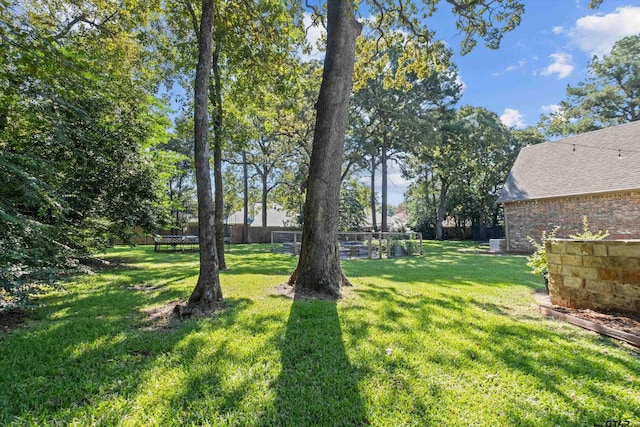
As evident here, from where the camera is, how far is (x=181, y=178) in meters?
30.1

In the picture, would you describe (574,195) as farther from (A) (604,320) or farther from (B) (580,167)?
(A) (604,320)

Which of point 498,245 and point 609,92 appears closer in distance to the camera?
point 498,245

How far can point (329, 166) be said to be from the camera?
5570mm

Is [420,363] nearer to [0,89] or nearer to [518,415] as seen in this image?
[518,415]

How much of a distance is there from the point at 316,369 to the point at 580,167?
18.5m

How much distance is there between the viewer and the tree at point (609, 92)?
2261 cm

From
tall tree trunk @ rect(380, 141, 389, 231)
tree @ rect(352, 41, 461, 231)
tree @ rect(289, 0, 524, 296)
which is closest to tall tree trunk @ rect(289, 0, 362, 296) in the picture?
tree @ rect(289, 0, 524, 296)

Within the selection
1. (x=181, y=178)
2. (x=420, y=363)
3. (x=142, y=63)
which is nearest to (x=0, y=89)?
(x=142, y=63)

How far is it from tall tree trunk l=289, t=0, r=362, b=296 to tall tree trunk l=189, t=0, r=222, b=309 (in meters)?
1.57

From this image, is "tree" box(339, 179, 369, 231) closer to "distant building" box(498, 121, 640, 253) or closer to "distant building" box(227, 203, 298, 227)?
"distant building" box(227, 203, 298, 227)

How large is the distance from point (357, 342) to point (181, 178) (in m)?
30.6

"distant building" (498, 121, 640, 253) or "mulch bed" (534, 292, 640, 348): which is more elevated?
"distant building" (498, 121, 640, 253)

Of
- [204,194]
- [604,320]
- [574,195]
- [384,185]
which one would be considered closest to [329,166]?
[204,194]

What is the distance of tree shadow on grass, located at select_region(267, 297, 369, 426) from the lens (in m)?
2.04
